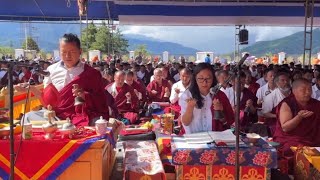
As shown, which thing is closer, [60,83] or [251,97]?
[60,83]

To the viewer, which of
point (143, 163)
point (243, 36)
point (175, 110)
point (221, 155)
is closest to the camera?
point (221, 155)

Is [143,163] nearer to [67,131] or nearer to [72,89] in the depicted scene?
[67,131]

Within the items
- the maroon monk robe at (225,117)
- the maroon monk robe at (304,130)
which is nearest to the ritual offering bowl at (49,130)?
the maroon monk robe at (225,117)

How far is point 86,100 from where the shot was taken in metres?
3.98

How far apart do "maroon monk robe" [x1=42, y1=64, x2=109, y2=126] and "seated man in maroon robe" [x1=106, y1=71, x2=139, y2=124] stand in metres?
2.61

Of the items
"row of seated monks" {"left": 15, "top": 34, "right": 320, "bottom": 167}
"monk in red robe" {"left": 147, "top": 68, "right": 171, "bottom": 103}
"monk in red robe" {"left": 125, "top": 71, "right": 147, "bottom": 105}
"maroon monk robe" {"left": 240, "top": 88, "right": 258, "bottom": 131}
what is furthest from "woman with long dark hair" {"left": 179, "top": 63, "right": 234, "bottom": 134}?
"monk in red robe" {"left": 147, "top": 68, "right": 171, "bottom": 103}

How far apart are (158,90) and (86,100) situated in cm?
398

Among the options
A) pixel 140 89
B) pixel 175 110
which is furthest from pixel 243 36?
pixel 175 110

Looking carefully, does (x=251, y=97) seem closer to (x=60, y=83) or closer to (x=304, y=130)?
(x=304, y=130)

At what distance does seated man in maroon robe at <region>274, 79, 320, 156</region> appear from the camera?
4.00m

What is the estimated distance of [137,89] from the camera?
23.6 feet

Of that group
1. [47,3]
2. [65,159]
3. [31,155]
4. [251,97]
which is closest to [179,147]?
[65,159]

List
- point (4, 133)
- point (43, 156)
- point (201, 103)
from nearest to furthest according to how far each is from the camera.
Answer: point (43, 156) → point (4, 133) → point (201, 103)

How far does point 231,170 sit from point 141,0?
33.3ft
